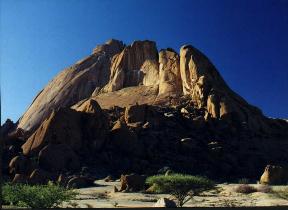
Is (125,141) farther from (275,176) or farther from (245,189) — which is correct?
(245,189)

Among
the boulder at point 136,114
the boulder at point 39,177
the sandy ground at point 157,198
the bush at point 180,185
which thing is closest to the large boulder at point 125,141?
the boulder at point 136,114

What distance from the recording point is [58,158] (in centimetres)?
4472

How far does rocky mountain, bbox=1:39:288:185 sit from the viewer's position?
47844 millimetres

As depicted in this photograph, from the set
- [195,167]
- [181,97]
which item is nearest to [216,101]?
[181,97]

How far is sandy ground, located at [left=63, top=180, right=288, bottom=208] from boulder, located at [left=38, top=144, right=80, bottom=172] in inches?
272

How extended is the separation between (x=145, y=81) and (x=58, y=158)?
34.3 metres

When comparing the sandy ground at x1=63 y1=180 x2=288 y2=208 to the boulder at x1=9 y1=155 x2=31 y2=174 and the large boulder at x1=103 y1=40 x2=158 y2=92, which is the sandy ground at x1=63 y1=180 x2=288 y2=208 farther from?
the large boulder at x1=103 y1=40 x2=158 y2=92

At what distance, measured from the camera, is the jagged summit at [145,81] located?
60703 mm

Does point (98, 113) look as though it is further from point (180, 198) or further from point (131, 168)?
point (180, 198)

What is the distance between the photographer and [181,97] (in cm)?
6544

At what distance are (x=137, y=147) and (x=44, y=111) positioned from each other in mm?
32717

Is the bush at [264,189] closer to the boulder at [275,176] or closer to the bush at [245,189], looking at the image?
the bush at [245,189]

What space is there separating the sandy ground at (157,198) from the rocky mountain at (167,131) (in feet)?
29.6

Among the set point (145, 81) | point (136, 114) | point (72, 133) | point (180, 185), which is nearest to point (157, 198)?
point (180, 185)
